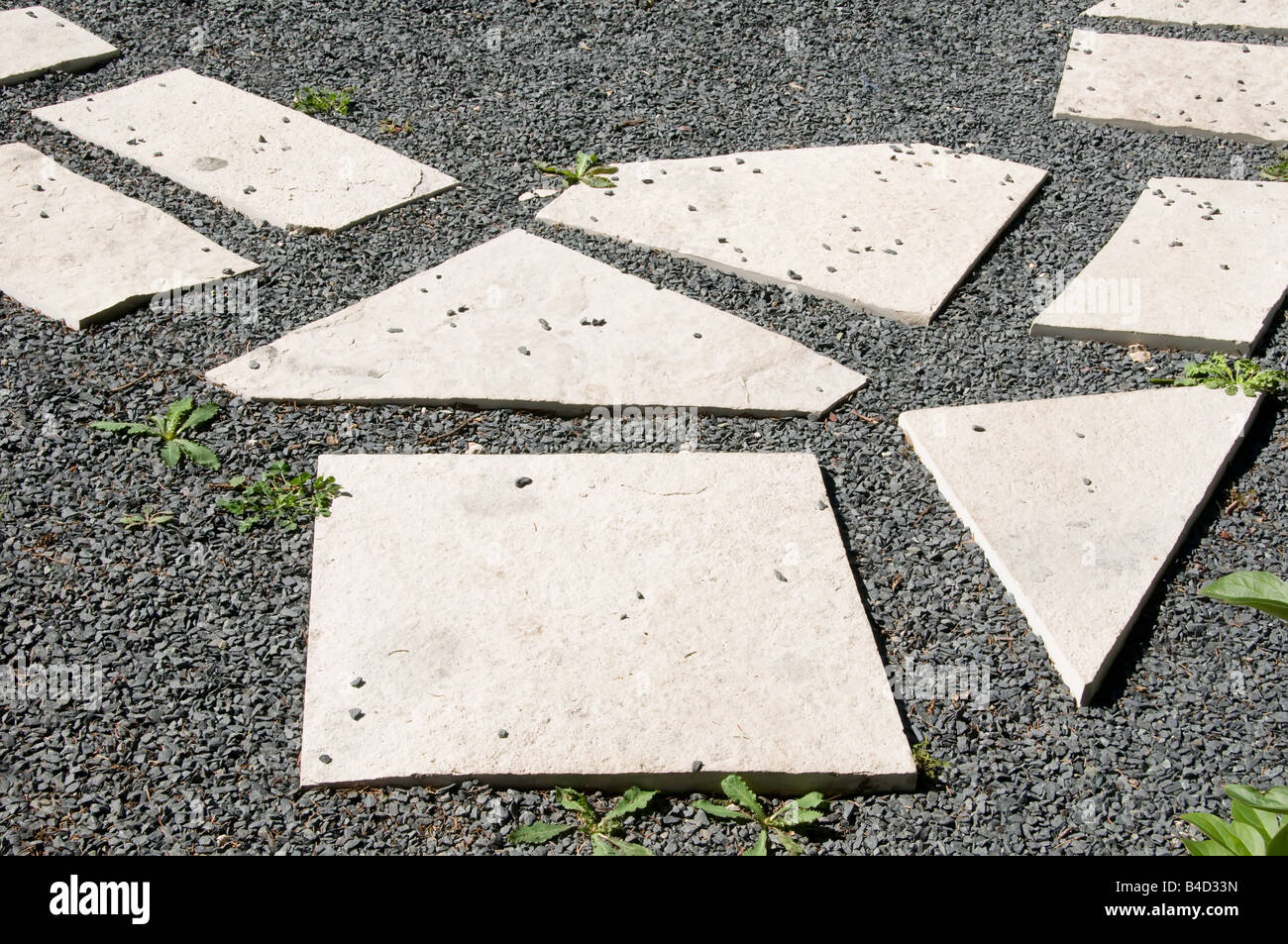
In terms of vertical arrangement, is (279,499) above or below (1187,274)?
below

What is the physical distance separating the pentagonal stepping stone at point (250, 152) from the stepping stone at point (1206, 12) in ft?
12.3

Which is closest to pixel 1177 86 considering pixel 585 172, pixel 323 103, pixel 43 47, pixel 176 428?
pixel 585 172

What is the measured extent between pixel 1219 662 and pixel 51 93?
4738 mm

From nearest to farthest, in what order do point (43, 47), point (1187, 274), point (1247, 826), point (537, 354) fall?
point (1247, 826), point (537, 354), point (1187, 274), point (43, 47)

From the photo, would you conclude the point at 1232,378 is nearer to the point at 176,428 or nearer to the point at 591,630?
the point at 591,630

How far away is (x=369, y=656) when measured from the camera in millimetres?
2457

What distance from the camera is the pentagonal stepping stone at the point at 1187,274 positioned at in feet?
11.7

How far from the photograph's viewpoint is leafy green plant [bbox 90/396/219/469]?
2.95 meters

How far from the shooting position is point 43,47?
4.98 metres

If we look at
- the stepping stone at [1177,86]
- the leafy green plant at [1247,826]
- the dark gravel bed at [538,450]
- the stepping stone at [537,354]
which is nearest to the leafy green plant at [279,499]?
the dark gravel bed at [538,450]

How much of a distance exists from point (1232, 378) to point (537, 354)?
6.79 ft

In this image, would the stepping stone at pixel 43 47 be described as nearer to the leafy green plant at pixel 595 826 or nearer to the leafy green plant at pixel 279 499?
the leafy green plant at pixel 279 499

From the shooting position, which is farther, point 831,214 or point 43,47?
point 43,47

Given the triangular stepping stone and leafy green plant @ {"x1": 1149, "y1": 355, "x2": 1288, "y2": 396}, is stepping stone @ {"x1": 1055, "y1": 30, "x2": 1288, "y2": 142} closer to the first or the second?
leafy green plant @ {"x1": 1149, "y1": 355, "x2": 1288, "y2": 396}
